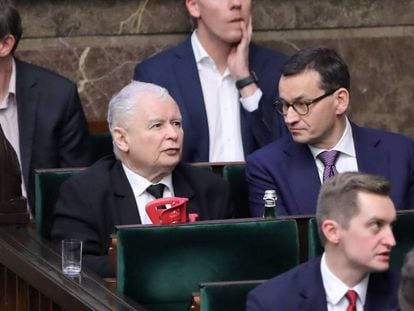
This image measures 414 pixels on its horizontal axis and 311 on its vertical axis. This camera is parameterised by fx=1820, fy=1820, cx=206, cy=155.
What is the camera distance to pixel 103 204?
21.6ft

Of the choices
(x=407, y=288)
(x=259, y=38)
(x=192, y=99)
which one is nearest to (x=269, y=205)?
(x=192, y=99)

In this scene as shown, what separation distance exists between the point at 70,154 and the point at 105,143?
28 cm

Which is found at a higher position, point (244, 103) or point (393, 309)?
point (244, 103)

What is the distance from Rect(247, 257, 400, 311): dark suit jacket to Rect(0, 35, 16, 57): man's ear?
2319mm

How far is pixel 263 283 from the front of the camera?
5.52m

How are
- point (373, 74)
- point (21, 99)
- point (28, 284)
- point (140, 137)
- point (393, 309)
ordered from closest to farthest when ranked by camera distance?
point (393, 309)
point (28, 284)
point (140, 137)
point (21, 99)
point (373, 74)

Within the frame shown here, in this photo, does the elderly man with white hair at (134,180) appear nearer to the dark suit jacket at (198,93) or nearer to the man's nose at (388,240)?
the dark suit jacket at (198,93)

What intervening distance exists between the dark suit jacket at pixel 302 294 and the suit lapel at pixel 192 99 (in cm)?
211

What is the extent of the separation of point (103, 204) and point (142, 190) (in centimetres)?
18

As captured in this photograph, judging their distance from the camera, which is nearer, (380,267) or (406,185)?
(380,267)

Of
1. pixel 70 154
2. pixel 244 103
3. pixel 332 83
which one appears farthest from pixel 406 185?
pixel 70 154

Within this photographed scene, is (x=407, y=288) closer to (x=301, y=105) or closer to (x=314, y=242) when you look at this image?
(x=314, y=242)

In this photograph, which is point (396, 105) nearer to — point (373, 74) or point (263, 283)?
point (373, 74)

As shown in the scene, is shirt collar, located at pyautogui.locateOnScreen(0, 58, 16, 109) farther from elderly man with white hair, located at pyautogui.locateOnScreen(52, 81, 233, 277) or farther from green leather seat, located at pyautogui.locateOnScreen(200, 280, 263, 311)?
green leather seat, located at pyautogui.locateOnScreen(200, 280, 263, 311)
